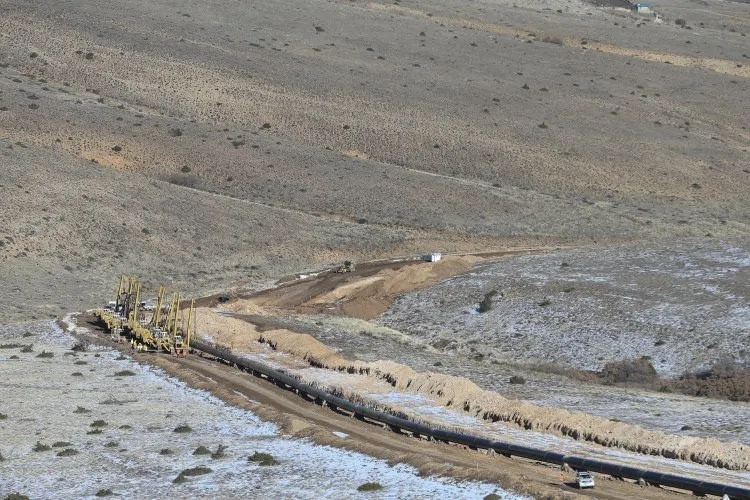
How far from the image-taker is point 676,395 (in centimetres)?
5012

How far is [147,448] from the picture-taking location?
131 feet

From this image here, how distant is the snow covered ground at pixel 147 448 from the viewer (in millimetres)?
34844

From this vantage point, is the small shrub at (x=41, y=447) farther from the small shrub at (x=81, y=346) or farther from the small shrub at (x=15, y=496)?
the small shrub at (x=81, y=346)

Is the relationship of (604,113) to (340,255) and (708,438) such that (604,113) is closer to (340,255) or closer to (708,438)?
(340,255)

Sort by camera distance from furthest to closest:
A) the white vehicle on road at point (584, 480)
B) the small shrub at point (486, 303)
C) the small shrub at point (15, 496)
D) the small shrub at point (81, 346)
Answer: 1. the small shrub at point (486, 303)
2. the small shrub at point (81, 346)
3. the small shrub at point (15, 496)
4. the white vehicle on road at point (584, 480)

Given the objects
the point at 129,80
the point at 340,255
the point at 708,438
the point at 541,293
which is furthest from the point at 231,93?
the point at 708,438

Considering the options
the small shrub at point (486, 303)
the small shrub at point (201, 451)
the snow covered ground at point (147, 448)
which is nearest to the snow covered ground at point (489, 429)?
the snow covered ground at point (147, 448)

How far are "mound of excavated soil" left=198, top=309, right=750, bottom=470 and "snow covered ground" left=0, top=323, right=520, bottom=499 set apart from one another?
625cm

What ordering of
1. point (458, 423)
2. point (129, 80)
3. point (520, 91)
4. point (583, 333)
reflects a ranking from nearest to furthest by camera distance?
point (458, 423), point (583, 333), point (129, 80), point (520, 91)

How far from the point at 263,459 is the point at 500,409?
876 cm

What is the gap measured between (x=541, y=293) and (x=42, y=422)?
31473 millimetres

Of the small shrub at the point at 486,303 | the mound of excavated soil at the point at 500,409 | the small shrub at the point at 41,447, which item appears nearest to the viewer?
the mound of excavated soil at the point at 500,409

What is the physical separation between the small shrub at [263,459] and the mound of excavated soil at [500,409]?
8.09 metres

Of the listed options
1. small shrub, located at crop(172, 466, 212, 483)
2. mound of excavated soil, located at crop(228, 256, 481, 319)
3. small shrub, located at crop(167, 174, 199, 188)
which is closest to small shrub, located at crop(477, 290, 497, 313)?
mound of excavated soil, located at crop(228, 256, 481, 319)
